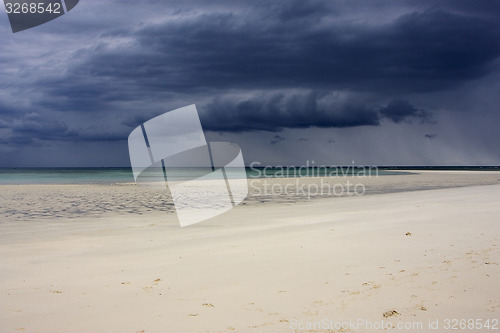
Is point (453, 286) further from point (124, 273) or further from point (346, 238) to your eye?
point (124, 273)

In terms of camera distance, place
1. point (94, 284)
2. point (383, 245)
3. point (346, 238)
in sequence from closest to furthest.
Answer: point (94, 284), point (383, 245), point (346, 238)

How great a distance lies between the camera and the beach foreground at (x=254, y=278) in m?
4.86

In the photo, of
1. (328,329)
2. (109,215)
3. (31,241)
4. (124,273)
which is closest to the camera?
(328,329)

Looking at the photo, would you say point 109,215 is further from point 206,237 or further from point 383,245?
point 383,245

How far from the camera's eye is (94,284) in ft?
20.9

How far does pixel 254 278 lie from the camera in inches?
254

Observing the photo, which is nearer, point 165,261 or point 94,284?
point 94,284

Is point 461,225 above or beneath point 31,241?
beneath

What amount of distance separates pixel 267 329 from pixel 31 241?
8273mm

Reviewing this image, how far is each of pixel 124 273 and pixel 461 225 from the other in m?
8.81

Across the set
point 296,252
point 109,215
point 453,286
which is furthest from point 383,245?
point 109,215

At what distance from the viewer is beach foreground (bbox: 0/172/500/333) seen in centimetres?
486

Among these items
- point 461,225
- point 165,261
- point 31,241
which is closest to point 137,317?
point 165,261

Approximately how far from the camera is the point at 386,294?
18.1ft
